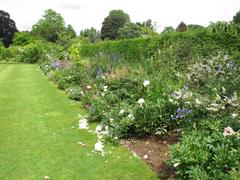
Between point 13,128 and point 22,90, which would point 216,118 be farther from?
point 22,90

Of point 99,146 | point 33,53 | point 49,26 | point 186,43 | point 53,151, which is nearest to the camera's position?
point 53,151

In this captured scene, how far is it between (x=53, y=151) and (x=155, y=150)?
1.82 m

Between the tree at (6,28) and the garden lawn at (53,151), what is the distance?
63.5m

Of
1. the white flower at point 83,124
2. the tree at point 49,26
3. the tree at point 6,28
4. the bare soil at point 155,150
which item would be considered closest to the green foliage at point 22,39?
the tree at point 49,26

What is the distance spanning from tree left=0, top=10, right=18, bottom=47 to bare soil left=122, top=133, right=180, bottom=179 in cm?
6715

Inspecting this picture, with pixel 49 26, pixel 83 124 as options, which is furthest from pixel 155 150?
pixel 49 26

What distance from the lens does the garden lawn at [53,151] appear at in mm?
5234

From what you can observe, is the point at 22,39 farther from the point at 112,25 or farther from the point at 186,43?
the point at 186,43

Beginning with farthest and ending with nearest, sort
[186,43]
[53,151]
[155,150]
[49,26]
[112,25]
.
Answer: [112,25] < [49,26] < [186,43] < [53,151] < [155,150]

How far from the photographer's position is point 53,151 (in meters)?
6.16

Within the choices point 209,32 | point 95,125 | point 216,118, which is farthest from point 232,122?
point 209,32

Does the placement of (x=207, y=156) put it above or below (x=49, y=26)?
below

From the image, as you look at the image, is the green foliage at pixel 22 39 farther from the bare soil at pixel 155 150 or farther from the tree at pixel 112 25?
the bare soil at pixel 155 150

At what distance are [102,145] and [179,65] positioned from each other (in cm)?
444
